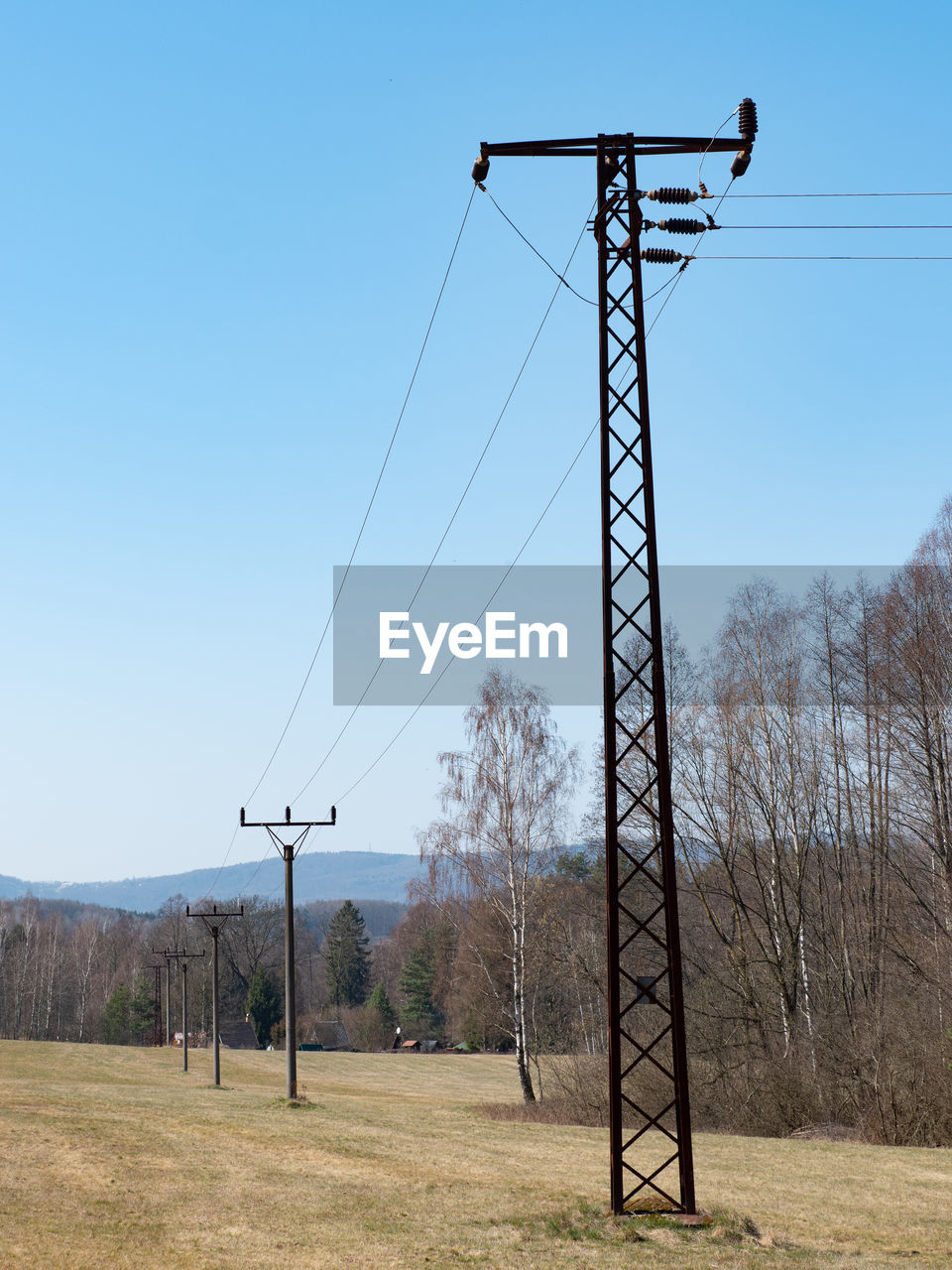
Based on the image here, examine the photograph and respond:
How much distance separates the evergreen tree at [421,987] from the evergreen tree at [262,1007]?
38.5 feet

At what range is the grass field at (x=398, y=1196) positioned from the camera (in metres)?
12.0

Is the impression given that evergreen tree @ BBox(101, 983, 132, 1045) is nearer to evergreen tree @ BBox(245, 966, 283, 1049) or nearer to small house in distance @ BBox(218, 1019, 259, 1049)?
small house in distance @ BBox(218, 1019, 259, 1049)

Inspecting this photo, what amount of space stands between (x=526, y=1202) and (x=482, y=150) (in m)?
13.2

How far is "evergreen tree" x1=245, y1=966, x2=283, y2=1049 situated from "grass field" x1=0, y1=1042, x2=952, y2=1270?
75645 millimetres

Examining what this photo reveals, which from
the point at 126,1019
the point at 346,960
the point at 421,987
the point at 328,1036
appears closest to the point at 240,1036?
Result: the point at 328,1036

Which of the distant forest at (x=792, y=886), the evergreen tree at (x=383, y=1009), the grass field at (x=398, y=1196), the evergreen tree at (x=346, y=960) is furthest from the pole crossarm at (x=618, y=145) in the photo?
the evergreen tree at (x=346, y=960)

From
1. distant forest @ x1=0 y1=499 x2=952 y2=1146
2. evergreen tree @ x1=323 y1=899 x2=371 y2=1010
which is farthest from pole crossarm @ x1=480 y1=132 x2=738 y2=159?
evergreen tree @ x1=323 y1=899 x2=371 y2=1010

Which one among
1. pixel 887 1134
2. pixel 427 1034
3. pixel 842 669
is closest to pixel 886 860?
pixel 842 669

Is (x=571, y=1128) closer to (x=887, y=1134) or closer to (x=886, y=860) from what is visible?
(x=887, y=1134)

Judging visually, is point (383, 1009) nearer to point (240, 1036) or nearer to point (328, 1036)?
point (328, 1036)

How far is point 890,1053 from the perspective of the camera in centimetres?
2848

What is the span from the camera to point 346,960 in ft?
409

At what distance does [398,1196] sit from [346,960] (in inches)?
4452

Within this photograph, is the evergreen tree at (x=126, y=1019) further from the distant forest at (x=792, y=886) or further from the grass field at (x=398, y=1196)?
the grass field at (x=398, y=1196)
